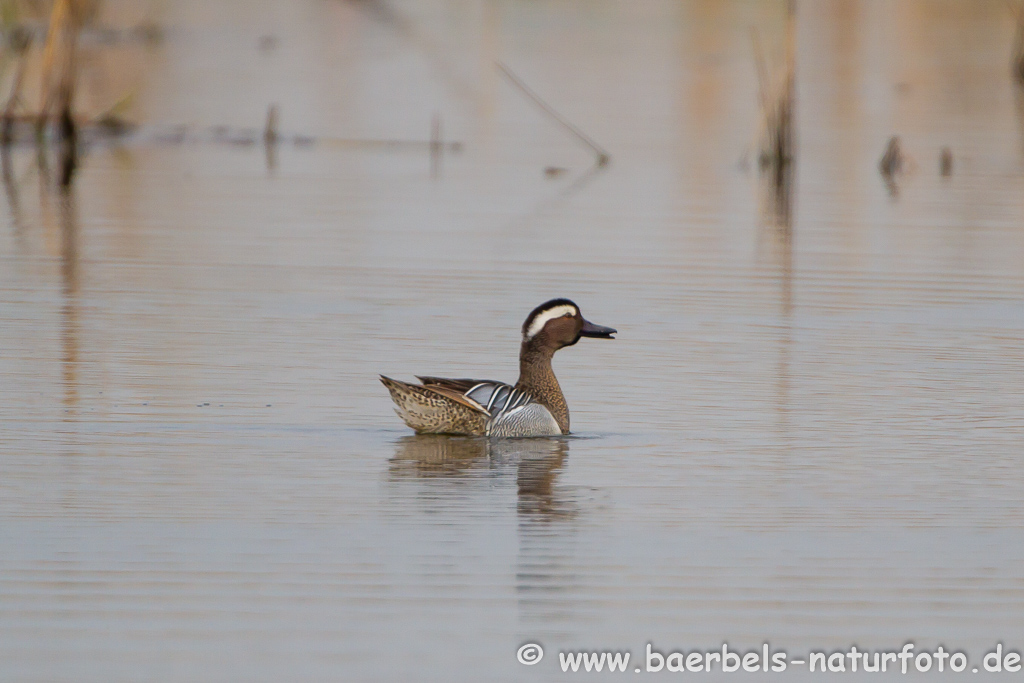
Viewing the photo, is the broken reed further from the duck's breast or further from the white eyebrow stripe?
the duck's breast

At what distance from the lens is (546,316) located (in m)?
9.72

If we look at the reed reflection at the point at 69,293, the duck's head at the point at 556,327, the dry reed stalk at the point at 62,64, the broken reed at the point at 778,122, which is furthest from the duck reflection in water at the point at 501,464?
the dry reed stalk at the point at 62,64

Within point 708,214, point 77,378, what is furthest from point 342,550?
point 708,214

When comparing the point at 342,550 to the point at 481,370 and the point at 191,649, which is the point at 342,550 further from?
the point at 481,370

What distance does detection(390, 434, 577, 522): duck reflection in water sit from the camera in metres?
7.86

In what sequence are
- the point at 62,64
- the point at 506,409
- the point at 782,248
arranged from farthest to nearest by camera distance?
A: the point at 62,64 → the point at 782,248 → the point at 506,409

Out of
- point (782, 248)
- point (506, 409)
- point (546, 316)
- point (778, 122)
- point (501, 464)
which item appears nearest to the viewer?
point (501, 464)

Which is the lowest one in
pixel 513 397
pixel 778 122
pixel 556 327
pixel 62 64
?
pixel 513 397

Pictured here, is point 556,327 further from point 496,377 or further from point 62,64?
point 62,64

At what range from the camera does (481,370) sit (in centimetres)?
1098

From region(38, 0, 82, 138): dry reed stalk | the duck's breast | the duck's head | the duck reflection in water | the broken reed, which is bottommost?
the duck reflection in water

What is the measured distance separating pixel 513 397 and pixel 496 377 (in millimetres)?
1427

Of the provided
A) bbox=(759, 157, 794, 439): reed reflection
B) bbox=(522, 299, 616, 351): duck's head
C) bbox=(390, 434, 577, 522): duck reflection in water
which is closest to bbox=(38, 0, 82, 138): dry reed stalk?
bbox=(759, 157, 794, 439): reed reflection

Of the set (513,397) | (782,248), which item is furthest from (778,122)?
(513,397)
